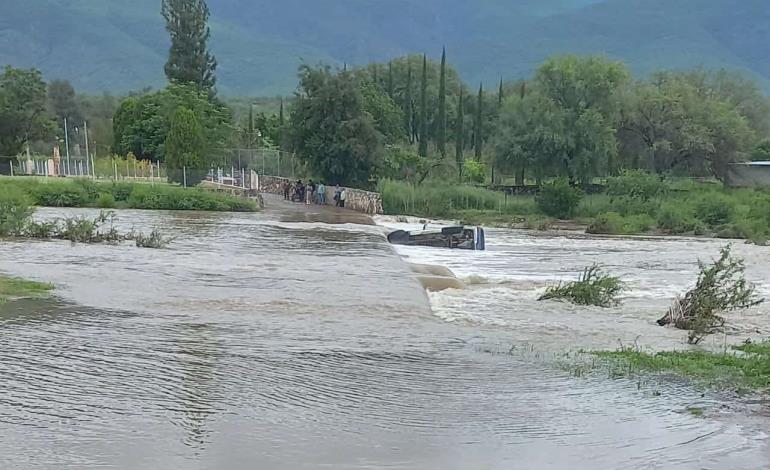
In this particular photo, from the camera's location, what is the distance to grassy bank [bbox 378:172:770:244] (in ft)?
159

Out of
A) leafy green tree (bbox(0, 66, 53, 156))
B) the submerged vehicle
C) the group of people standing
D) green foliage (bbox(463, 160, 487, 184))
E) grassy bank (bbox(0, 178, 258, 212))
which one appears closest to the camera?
the submerged vehicle

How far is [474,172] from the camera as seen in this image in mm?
67750

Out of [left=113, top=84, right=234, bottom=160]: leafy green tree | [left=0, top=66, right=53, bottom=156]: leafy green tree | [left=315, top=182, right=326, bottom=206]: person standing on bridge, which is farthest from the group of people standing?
[left=0, top=66, right=53, bottom=156]: leafy green tree

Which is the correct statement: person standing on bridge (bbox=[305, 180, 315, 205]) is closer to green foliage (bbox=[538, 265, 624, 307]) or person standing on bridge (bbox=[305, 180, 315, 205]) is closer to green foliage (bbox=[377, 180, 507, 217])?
green foliage (bbox=[377, 180, 507, 217])

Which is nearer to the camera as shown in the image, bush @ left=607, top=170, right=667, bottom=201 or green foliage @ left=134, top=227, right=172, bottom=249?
green foliage @ left=134, top=227, right=172, bottom=249

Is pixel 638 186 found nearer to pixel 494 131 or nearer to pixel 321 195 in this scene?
pixel 494 131

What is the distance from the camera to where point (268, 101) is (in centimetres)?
17912

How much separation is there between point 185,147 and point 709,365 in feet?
151

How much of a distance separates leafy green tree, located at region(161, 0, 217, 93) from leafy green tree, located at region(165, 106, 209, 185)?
33.7m

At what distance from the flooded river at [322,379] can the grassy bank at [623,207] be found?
2712cm

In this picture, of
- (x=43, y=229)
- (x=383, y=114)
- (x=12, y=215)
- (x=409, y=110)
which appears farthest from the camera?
(x=409, y=110)

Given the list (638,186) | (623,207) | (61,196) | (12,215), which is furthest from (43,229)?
(638,186)

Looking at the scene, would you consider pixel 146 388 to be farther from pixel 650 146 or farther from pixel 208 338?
pixel 650 146

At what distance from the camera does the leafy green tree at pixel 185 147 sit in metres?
54.4
